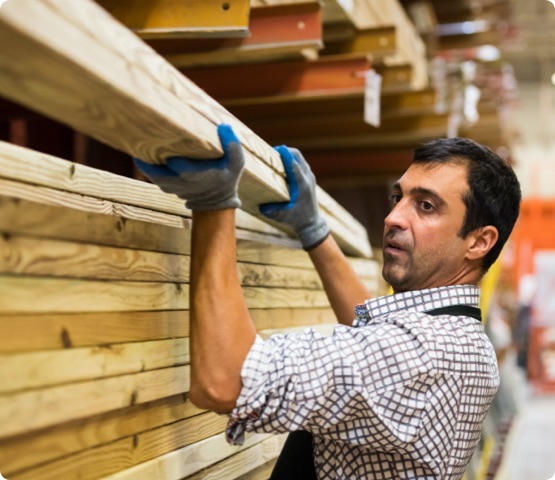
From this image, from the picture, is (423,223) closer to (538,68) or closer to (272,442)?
(272,442)

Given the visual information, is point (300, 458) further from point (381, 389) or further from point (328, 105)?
point (328, 105)

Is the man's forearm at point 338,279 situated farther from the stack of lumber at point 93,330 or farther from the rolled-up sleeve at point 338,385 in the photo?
the rolled-up sleeve at point 338,385

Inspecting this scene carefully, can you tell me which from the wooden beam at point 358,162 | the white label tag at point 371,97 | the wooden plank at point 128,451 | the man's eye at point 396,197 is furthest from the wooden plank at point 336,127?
the wooden plank at point 128,451

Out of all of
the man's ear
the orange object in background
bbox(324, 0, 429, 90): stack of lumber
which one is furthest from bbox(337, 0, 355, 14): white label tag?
the orange object in background

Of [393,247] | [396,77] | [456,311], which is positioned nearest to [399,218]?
[393,247]

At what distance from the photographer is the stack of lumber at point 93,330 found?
1.68 meters

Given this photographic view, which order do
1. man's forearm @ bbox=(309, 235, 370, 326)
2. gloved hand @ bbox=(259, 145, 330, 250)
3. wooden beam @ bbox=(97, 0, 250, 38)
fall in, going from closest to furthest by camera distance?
gloved hand @ bbox=(259, 145, 330, 250) → wooden beam @ bbox=(97, 0, 250, 38) → man's forearm @ bbox=(309, 235, 370, 326)

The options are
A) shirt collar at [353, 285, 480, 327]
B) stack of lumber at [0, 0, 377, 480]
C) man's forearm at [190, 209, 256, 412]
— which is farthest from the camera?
shirt collar at [353, 285, 480, 327]

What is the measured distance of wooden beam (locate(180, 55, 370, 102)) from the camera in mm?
4039

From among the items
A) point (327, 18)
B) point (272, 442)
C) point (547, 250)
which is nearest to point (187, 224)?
point (272, 442)

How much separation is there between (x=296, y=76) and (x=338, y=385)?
7.64 ft

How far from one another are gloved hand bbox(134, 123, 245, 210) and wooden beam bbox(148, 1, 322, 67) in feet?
5.28

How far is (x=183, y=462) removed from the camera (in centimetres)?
240

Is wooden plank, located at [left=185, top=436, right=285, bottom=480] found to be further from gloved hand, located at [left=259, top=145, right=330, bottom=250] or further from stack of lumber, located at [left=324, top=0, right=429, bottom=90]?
stack of lumber, located at [left=324, top=0, right=429, bottom=90]
